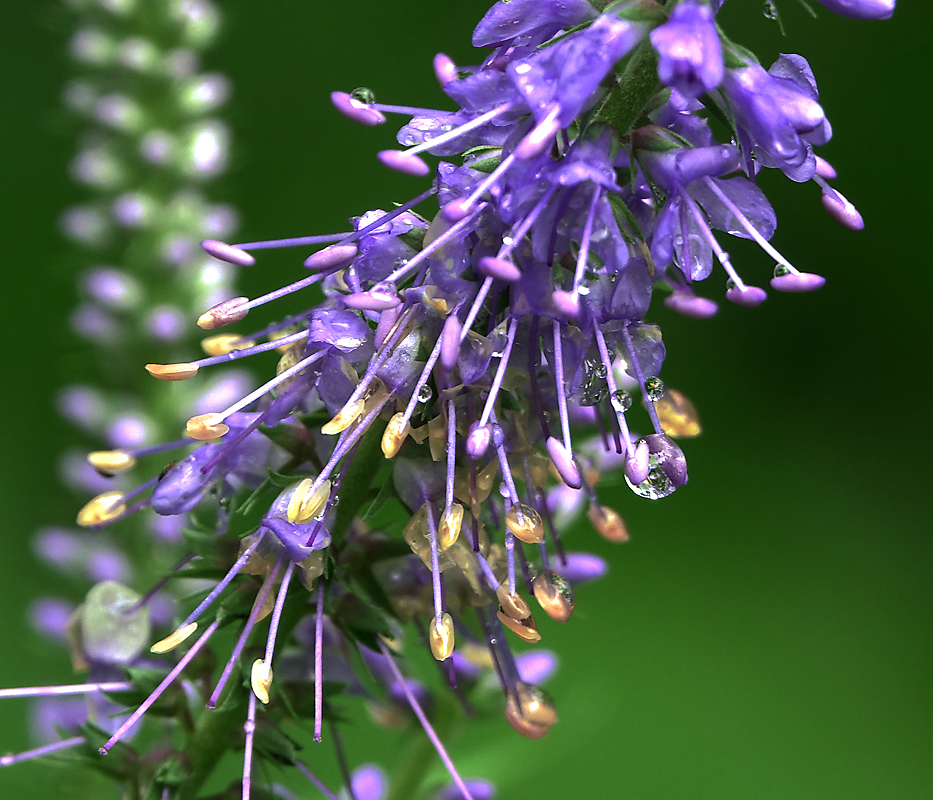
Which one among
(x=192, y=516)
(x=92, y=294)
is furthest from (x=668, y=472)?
(x=92, y=294)

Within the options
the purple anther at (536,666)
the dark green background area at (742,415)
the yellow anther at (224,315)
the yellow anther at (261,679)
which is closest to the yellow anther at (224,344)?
the yellow anther at (224,315)

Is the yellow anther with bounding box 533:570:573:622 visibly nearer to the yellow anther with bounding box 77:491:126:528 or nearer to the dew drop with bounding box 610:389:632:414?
the dew drop with bounding box 610:389:632:414

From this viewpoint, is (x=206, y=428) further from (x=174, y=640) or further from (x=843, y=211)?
(x=843, y=211)

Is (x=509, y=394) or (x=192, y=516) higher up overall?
(x=509, y=394)

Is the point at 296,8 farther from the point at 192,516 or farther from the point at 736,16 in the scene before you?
the point at 192,516

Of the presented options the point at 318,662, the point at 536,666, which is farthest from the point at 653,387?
the point at 536,666

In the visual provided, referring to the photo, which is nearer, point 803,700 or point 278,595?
point 278,595

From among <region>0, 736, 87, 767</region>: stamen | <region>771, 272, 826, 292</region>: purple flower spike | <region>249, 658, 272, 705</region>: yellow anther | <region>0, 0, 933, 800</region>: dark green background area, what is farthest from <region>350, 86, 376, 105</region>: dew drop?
<region>0, 0, 933, 800</region>: dark green background area
